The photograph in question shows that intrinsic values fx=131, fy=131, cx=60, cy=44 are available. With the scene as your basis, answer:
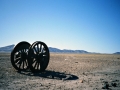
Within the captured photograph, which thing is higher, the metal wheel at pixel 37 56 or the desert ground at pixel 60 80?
the metal wheel at pixel 37 56

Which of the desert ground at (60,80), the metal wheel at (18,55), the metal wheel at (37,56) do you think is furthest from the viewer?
the metal wheel at (18,55)

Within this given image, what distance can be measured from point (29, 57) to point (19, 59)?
1.81 m

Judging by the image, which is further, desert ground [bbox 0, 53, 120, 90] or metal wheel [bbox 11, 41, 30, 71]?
metal wheel [bbox 11, 41, 30, 71]

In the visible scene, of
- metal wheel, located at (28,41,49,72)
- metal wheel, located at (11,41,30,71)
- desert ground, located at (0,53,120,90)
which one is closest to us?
desert ground, located at (0,53,120,90)

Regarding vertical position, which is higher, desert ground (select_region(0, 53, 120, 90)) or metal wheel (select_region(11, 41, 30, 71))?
metal wheel (select_region(11, 41, 30, 71))

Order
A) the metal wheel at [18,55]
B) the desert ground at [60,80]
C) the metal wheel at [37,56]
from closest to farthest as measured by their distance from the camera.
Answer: the desert ground at [60,80], the metal wheel at [37,56], the metal wheel at [18,55]

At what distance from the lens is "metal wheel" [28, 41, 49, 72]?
10.4 meters

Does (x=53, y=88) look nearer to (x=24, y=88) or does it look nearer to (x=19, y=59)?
(x=24, y=88)

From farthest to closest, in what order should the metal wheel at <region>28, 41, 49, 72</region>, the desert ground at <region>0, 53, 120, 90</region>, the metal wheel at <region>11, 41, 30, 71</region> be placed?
1. the metal wheel at <region>11, 41, 30, 71</region>
2. the metal wheel at <region>28, 41, 49, 72</region>
3. the desert ground at <region>0, 53, 120, 90</region>

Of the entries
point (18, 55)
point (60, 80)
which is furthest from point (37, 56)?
point (60, 80)

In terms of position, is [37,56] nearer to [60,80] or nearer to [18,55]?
[18,55]

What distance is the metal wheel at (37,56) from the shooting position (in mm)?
10365

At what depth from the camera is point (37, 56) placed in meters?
11.1

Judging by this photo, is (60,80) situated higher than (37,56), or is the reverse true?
(37,56)
